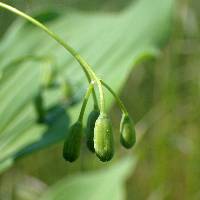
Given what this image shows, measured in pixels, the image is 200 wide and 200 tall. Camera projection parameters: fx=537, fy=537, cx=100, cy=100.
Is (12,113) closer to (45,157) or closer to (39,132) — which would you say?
(39,132)

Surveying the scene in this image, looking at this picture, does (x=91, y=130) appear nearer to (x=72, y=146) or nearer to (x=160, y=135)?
(x=72, y=146)

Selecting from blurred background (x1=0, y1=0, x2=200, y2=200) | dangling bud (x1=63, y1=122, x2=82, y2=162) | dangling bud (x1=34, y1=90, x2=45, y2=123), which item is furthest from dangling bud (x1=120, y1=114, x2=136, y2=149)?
blurred background (x1=0, y1=0, x2=200, y2=200)

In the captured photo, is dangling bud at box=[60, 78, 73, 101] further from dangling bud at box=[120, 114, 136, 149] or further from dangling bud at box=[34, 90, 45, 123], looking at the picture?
dangling bud at box=[120, 114, 136, 149]

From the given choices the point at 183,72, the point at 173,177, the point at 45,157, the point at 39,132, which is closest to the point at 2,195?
the point at 45,157

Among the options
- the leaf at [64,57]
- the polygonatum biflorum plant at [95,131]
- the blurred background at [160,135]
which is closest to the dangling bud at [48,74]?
the leaf at [64,57]

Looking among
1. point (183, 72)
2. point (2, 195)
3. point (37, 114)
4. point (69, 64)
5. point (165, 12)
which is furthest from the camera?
point (183, 72)

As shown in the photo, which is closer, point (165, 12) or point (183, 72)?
point (165, 12)

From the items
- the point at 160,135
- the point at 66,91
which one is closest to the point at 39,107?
the point at 66,91
